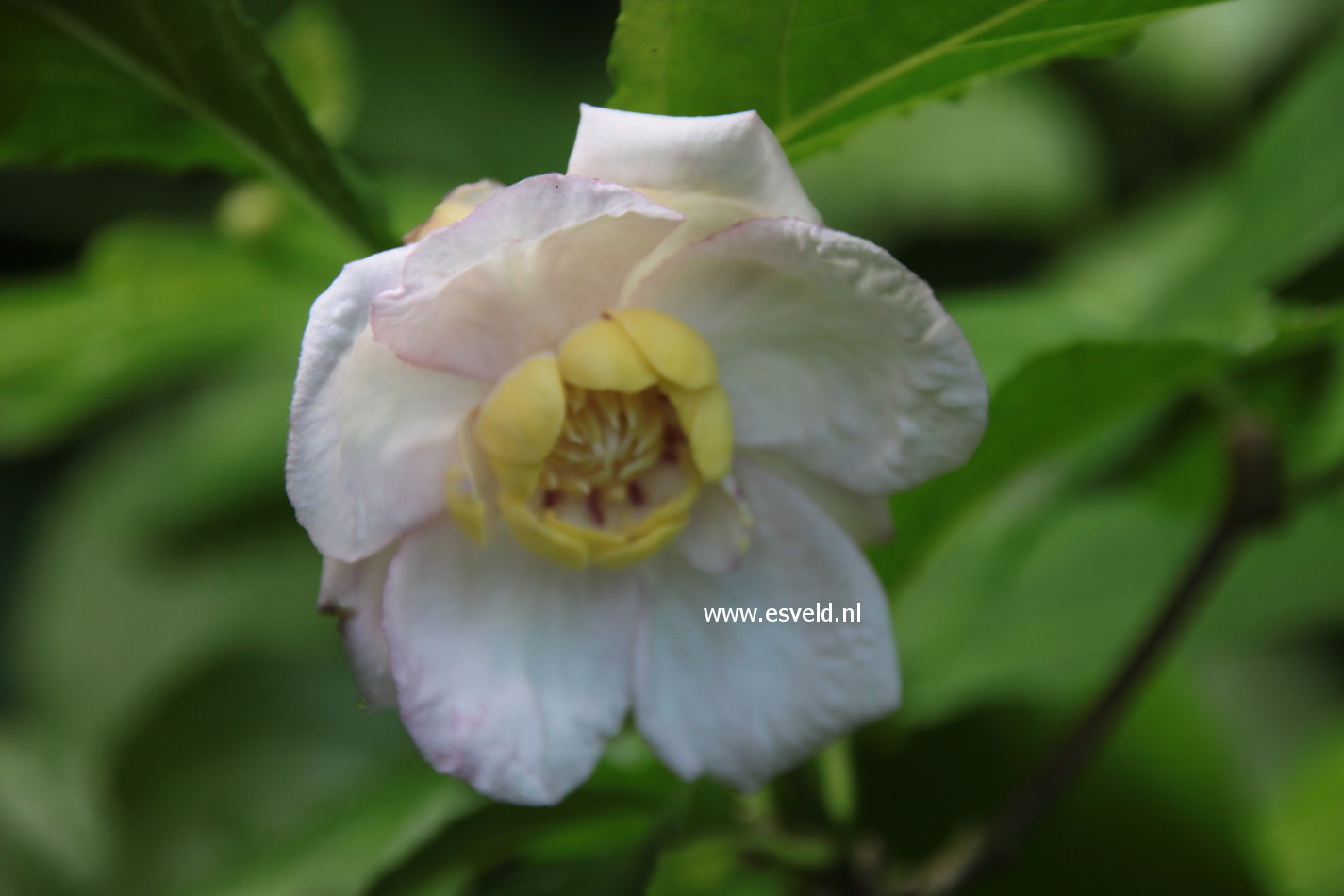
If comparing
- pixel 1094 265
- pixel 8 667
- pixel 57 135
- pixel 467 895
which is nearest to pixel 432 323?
pixel 57 135

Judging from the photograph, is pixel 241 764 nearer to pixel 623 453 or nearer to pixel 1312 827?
pixel 623 453

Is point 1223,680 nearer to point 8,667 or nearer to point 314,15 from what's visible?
point 314,15

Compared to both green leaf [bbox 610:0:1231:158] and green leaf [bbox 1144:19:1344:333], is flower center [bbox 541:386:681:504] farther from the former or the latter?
green leaf [bbox 1144:19:1344:333]

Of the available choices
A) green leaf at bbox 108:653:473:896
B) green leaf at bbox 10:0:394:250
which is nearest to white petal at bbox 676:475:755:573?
green leaf at bbox 10:0:394:250

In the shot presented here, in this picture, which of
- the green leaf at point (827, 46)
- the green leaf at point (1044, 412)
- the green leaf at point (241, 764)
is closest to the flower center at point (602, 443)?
the green leaf at point (827, 46)

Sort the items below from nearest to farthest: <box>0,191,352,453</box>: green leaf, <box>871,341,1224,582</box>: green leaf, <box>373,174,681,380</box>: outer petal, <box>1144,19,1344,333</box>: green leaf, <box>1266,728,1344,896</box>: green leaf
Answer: <box>373,174,681,380</box>: outer petal → <box>871,341,1224,582</box>: green leaf → <box>1144,19,1344,333</box>: green leaf → <box>0,191,352,453</box>: green leaf → <box>1266,728,1344,896</box>: green leaf

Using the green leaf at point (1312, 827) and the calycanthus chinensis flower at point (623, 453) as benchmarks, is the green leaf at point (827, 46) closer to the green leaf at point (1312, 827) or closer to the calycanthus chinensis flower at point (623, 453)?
the calycanthus chinensis flower at point (623, 453)

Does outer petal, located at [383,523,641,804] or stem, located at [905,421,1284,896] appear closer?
outer petal, located at [383,523,641,804]

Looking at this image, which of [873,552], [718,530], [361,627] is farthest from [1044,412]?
[361,627]
